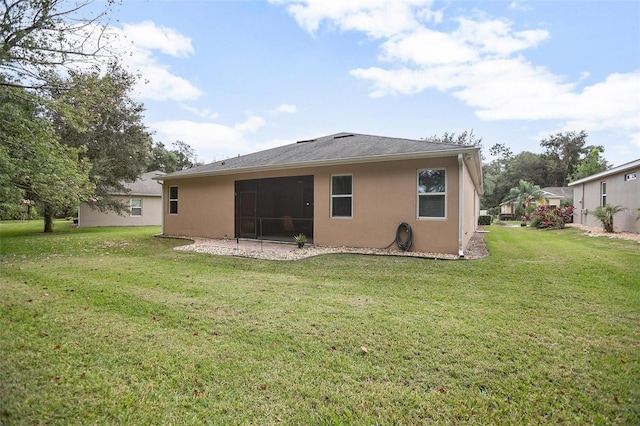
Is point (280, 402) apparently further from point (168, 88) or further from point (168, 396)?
point (168, 88)

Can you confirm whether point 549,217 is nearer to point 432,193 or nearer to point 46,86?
point 432,193

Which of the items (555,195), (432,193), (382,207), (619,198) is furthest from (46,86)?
(555,195)

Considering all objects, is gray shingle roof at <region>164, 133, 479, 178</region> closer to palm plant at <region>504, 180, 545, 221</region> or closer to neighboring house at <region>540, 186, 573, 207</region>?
palm plant at <region>504, 180, 545, 221</region>

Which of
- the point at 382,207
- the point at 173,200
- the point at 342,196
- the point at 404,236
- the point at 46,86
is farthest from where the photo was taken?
the point at 173,200

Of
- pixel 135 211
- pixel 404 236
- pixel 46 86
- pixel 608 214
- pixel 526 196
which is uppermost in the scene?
pixel 46 86

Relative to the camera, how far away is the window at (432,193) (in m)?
A: 8.43

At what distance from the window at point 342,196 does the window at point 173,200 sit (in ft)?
26.3

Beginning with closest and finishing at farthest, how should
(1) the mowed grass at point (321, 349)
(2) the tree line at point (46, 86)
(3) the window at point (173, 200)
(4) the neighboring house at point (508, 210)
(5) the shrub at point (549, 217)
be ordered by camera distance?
(1) the mowed grass at point (321, 349) < (2) the tree line at point (46, 86) < (3) the window at point (173, 200) < (5) the shrub at point (549, 217) < (4) the neighboring house at point (508, 210)

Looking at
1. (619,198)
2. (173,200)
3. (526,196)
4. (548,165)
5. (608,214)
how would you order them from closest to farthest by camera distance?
1. (608,214)
2. (173,200)
3. (619,198)
4. (526,196)
5. (548,165)

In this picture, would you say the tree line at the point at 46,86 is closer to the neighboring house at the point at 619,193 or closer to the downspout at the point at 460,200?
the downspout at the point at 460,200

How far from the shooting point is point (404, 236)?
8898 mm

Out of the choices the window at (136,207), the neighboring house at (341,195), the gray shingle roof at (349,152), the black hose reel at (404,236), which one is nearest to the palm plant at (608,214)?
the neighboring house at (341,195)

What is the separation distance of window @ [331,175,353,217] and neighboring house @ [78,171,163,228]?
14.9 m

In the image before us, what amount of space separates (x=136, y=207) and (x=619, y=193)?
90.3ft
